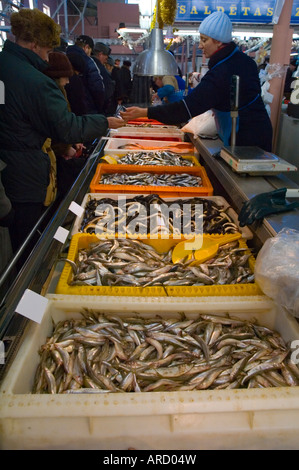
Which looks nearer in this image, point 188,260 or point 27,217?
point 188,260

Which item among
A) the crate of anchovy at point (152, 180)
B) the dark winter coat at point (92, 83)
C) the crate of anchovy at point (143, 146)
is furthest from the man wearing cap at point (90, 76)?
the crate of anchovy at point (152, 180)

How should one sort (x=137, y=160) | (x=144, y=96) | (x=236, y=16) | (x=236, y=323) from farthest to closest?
(x=144, y=96)
(x=236, y=16)
(x=137, y=160)
(x=236, y=323)

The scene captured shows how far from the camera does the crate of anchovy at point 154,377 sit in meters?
1.38

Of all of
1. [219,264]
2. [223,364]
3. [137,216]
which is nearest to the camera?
[223,364]

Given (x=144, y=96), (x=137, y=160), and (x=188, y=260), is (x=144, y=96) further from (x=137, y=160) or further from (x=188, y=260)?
(x=188, y=260)

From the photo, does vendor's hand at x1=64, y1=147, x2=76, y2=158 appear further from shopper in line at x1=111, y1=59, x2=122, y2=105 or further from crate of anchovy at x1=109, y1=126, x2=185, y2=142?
shopper in line at x1=111, y1=59, x2=122, y2=105

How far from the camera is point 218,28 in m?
3.49

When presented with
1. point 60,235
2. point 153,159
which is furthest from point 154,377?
point 153,159

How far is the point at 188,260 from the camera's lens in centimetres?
266

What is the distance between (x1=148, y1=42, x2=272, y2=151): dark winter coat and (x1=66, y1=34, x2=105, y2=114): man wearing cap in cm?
382

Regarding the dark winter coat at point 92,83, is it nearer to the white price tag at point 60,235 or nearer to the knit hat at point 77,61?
the knit hat at point 77,61

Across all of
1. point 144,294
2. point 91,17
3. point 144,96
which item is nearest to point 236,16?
point 144,96
